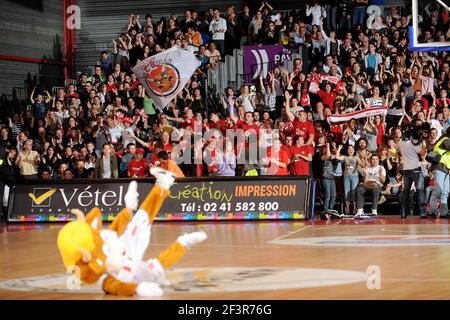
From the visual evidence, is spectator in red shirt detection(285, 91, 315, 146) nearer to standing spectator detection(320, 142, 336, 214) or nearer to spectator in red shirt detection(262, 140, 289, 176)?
standing spectator detection(320, 142, 336, 214)

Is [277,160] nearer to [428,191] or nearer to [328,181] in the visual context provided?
[328,181]

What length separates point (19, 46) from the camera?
110ft

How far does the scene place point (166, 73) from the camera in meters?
27.6

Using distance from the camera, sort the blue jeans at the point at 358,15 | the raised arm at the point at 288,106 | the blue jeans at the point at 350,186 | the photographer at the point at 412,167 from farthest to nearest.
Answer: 1. the blue jeans at the point at 358,15
2. the raised arm at the point at 288,106
3. the blue jeans at the point at 350,186
4. the photographer at the point at 412,167

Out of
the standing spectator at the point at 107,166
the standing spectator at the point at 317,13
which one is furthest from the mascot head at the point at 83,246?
the standing spectator at the point at 317,13

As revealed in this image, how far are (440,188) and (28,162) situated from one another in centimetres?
1073

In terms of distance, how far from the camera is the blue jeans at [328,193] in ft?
76.7

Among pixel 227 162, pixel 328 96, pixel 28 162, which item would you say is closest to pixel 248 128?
pixel 227 162

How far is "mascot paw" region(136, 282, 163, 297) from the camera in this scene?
9773 millimetres

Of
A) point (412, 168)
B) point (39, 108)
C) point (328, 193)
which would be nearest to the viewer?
point (412, 168)

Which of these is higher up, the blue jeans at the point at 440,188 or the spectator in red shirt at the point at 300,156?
the spectator in red shirt at the point at 300,156

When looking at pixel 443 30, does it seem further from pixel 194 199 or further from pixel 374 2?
pixel 194 199

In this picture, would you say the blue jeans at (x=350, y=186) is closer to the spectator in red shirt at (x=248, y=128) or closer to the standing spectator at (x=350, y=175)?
the standing spectator at (x=350, y=175)

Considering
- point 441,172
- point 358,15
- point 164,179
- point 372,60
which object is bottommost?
point 441,172
